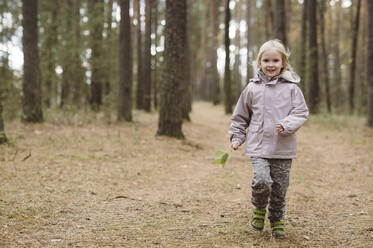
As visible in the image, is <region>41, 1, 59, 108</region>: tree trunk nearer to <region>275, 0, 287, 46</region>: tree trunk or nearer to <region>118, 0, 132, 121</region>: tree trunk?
<region>118, 0, 132, 121</region>: tree trunk

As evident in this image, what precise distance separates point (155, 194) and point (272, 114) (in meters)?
2.60

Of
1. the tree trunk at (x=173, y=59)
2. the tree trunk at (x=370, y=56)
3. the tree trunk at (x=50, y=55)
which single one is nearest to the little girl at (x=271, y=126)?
the tree trunk at (x=173, y=59)

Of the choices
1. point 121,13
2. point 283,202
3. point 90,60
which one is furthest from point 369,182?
point 90,60

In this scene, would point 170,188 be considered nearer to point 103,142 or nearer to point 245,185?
point 245,185

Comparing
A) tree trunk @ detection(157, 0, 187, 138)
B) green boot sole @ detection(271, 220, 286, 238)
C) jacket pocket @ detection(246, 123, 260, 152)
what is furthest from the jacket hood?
tree trunk @ detection(157, 0, 187, 138)

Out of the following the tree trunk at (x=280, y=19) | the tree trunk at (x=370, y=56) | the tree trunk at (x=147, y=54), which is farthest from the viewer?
the tree trunk at (x=147, y=54)

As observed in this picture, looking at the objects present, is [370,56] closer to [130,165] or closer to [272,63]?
[130,165]

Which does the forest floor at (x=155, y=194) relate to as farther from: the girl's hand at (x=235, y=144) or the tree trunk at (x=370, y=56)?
the tree trunk at (x=370, y=56)

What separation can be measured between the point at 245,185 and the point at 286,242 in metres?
2.55

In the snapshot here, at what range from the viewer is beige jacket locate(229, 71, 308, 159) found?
3516mm

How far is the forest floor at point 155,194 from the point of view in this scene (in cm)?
363

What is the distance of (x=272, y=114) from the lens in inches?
140

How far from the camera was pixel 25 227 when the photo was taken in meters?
3.69

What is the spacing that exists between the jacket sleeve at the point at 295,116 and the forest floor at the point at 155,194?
115 centimetres
